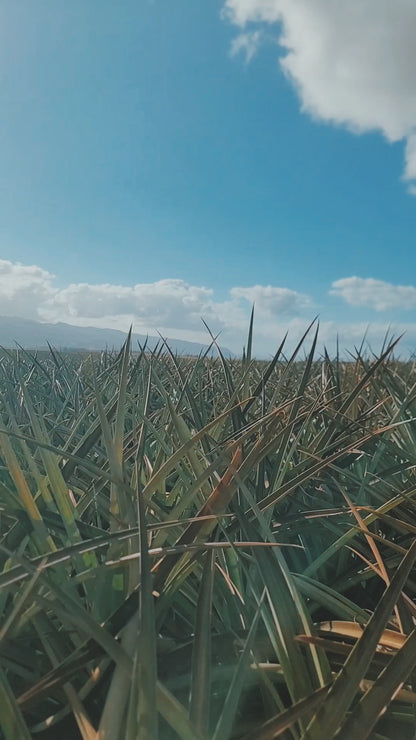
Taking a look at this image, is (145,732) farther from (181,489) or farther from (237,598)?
(181,489)

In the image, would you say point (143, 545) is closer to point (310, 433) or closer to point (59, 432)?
point (59, 432)

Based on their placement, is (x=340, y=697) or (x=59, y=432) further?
(x=59, y=432)

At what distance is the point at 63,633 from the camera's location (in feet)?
1.11

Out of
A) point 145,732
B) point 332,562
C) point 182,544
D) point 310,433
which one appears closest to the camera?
point 145,732

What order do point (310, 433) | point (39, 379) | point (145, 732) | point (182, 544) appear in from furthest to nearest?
point (39, 379) < point (310, 433) < point (182, 544) < point (145, 732)

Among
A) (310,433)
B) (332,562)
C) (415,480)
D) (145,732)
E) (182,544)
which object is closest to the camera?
(145,732)

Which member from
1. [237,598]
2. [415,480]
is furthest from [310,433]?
[237,598]

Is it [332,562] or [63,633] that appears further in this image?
[332,562]

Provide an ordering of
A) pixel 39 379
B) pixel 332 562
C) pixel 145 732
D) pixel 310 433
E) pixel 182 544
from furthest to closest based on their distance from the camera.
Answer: pixel 39 379, pixel 310 433, pixel 332 562, pixel 182 544, pixel 145 732

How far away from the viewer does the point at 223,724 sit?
10.5 inches

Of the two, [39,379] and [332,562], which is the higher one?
[39,379]

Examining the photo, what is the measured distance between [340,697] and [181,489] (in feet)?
1.01

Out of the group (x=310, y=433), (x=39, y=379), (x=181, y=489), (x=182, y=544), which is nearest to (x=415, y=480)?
(x=310, y=433)

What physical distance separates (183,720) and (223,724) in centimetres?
2
